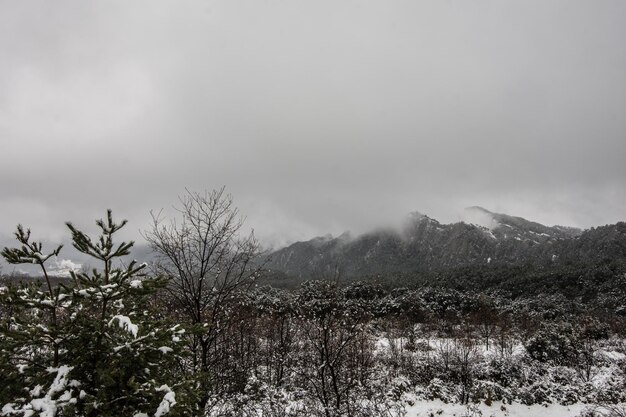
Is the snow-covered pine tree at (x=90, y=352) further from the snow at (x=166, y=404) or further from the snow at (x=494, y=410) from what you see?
the snow at (x=494, y=410)

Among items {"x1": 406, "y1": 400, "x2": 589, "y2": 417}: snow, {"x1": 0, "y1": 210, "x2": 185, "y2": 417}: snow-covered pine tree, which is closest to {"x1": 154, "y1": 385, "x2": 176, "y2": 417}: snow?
{"x1": 0, "y1": 210, "x2": 185, "y2": 417}: snow-covered pine tree

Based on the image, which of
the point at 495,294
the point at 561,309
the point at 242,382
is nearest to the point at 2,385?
the point at 242,382

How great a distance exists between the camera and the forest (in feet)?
14.0

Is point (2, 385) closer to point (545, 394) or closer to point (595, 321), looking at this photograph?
point (545, 394)

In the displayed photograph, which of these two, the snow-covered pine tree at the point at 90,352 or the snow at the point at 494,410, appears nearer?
the snow-covered pine tree at the point at 90,352

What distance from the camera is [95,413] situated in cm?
414

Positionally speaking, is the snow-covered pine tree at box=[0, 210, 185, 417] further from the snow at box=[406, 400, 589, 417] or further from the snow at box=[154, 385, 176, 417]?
the snow at box=[406, 400, 589, 417]

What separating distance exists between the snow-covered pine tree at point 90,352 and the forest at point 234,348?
2cm

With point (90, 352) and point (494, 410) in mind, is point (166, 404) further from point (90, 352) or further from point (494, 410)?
point (494, 410)

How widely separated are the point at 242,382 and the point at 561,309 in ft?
149

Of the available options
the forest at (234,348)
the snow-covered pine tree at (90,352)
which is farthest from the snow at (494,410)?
the snow-covered pine tree at (90,352)

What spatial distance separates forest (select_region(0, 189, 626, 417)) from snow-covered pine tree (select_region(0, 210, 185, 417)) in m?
0.02

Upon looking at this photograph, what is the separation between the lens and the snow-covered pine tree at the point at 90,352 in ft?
13.1

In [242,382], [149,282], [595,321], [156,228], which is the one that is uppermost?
[156,228]
